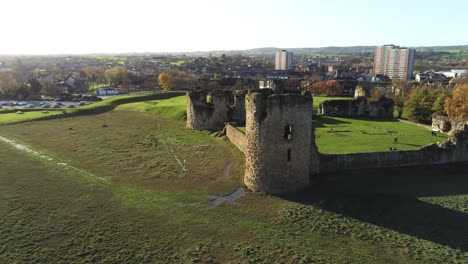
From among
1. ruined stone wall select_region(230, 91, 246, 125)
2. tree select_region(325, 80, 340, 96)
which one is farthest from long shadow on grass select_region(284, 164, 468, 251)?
tree select_region(325, 80, 340, 96)

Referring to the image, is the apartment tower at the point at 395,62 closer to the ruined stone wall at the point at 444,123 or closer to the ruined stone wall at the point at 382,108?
the ruined stone wall at the point at 382,108

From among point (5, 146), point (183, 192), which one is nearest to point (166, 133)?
point (5, 146)

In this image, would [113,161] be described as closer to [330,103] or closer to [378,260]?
[378,260]

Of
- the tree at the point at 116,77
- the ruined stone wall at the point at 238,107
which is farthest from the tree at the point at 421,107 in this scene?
the tree at the point at 116,77

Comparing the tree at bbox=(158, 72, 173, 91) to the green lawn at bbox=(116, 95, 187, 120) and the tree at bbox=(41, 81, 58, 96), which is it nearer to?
the tree at bbox=(41, 81, 58, 96)

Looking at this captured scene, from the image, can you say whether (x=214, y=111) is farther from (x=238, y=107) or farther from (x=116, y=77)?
(x=116, y=77)

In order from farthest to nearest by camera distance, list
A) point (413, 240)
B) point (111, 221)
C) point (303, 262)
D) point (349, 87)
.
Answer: point (349, 87), point (111, 221), point (413, 240), point (303, 262)

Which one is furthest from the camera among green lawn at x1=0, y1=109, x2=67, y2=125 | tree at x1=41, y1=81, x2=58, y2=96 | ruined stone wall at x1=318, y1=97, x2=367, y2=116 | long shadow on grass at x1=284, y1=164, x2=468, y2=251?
tree at x1=41, y1=81, x2=58, y2=96
